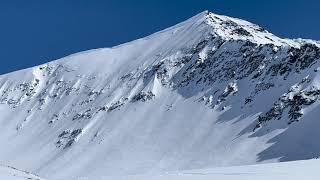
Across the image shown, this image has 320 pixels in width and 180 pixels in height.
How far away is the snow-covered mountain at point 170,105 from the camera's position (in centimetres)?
8762

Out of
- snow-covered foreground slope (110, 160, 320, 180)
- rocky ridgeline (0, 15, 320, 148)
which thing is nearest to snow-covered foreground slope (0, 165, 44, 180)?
snow-covered foreground slope (110, 160, 320, 180)

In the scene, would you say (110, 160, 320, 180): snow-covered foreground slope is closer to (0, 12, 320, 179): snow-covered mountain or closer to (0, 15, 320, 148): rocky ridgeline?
(0, 12, 320, 179): snow-covered mountain

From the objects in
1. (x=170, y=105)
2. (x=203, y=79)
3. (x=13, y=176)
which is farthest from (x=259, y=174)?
(x=203, y=79)

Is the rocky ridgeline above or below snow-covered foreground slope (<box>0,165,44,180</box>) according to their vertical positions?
above

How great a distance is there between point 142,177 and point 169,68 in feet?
332

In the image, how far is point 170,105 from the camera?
364 feet

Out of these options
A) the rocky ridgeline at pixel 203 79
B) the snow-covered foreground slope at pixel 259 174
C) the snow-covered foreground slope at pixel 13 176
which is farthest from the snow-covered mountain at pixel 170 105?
the snow-covered foreground slope at pixel 13 176

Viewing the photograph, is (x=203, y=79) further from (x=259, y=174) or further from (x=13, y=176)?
(x=259, y=174)

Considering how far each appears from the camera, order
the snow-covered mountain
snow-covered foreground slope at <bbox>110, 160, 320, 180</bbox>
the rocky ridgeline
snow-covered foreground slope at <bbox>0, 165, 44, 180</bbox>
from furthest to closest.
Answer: the rocky ridgeline, the snow-covered mountain, snow-covered foreground slope at <bbox>0, 165, 44, 180</bbox>, snow-covered foreground slope at <bbox>110, 160, 320, 180</bbox>

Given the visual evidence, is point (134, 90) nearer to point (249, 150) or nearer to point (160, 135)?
point (160, 135)

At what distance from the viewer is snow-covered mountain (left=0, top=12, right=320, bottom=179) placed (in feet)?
287

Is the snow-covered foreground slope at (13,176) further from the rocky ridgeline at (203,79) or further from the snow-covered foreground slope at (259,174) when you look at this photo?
the rocky ridgeline at (203,79)

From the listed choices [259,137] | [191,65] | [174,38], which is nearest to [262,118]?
[259,137]

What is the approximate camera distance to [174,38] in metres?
148
